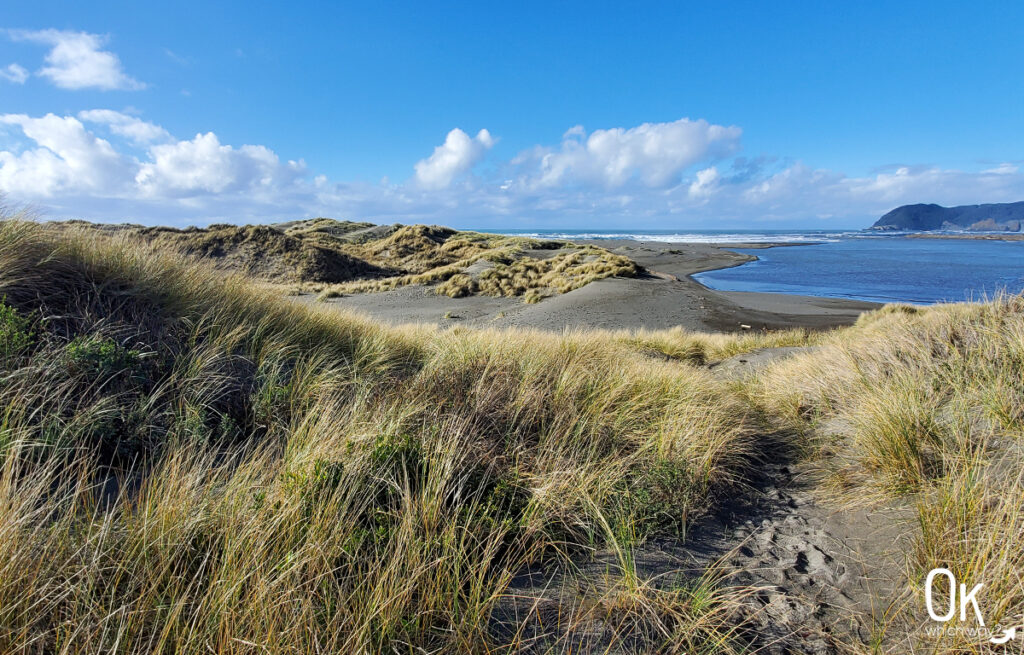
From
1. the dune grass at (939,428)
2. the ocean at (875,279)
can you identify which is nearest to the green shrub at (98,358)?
the dune grass at (939,428)

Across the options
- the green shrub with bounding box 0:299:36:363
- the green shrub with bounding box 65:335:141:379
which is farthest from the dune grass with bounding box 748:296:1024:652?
the green shrub with bounding box 0:299:36:363

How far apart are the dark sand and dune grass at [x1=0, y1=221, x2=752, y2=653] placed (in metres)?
10.7

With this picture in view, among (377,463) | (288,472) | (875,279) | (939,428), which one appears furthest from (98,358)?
(875,279)

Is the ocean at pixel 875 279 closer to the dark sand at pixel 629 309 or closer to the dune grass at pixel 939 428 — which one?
the dark sand at pixel 629 309

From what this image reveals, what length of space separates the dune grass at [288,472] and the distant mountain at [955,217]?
224 m

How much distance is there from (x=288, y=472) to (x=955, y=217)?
257904 mm

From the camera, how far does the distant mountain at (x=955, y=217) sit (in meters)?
178

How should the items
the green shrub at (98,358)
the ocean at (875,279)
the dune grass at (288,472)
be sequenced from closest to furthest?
the dune grass at (288,472) → the green shrub at (98,358) → the ocean at (875,279)

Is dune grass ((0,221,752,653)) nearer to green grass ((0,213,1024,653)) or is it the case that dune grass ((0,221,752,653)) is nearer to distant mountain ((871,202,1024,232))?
green grass ((0,213,1024,653))

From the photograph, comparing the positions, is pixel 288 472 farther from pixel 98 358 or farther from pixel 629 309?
pixel 629 309

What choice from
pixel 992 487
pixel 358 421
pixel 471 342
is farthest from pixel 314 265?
pixel 992 487

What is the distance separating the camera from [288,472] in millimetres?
2482

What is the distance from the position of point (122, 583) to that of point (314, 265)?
33.8 m

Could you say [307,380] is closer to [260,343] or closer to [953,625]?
[260,343]
